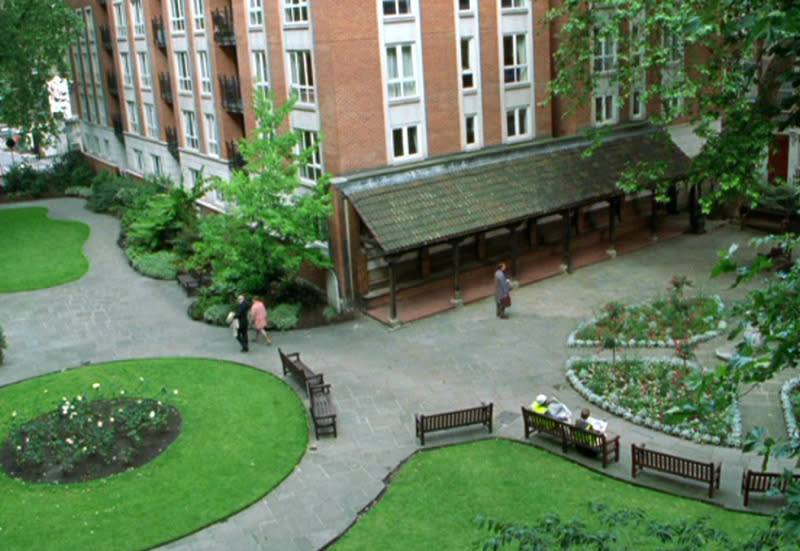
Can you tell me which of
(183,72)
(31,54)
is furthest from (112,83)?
(183,72)

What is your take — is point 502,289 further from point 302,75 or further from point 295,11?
point 295,11

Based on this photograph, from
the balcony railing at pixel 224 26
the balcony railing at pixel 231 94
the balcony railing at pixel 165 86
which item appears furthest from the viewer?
the balcony railing at pixel 165 86

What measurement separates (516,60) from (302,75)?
8.42 m

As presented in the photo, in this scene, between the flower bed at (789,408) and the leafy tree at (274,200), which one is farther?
the leafy tree at (274,200)

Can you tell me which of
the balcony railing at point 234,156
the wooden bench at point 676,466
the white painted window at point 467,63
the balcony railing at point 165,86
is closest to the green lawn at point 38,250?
the balcony railing at point 234,156

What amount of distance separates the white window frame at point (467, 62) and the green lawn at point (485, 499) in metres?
15.4

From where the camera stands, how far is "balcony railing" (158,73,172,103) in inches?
1610

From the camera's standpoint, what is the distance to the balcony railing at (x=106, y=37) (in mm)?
47719

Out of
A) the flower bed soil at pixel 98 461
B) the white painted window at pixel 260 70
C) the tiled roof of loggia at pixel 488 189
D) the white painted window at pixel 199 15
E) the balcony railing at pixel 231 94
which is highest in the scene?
the white painted window at pixel 199 15

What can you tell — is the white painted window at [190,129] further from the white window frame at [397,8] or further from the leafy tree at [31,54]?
the white window frame at [397,8]

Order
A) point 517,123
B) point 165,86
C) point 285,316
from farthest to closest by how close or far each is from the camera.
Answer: point 165,86 < point 517,123 < point 285,316

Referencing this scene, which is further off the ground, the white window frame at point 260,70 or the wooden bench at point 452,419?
the white window frame at point 260,70

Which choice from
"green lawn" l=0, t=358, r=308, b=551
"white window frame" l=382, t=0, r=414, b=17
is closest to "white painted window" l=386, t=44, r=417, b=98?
"white window frame" l=382, t=0, r=414, b=17

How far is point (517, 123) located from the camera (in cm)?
3108
